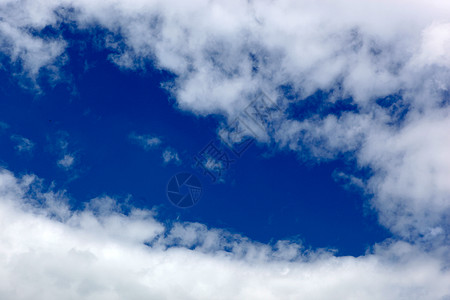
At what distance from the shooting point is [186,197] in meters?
73.9

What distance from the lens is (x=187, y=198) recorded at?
73750 mm

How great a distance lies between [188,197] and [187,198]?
0.38 metres

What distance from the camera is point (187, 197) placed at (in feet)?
242

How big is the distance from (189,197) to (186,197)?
82 centimetres

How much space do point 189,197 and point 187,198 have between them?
1.98 feet

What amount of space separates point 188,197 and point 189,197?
29 centimetres

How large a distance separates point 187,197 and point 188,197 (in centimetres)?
29

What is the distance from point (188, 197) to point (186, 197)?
1.90 ft

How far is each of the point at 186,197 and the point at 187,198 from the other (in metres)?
0.43

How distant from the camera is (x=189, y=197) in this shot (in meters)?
73.9
